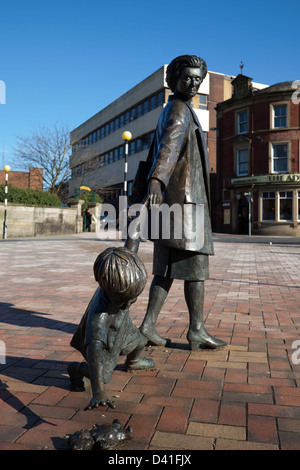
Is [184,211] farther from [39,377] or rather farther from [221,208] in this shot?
[221,208]

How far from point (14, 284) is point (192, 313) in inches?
167

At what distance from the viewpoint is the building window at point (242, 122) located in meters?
30.0

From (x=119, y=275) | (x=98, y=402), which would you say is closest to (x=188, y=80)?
(x=119, y=275)

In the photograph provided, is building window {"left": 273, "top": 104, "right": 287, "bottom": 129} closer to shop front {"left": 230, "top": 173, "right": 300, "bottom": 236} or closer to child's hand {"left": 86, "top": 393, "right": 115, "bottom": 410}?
shop front {"left": 230, "top": 173, "right": 300, "bottom": 236}

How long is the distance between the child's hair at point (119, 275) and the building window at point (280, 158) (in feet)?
91.1

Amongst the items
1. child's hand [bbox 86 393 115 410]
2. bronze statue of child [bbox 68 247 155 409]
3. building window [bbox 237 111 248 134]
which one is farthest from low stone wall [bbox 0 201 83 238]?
child's hand [bbox 86 393 115 410]

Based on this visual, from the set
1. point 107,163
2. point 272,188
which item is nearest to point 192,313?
point 272,188

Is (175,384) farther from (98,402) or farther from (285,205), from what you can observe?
(285,205)

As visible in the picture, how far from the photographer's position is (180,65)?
3.00 metres

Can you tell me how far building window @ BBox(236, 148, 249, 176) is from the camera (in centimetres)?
2986

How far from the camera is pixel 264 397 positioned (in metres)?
Answer: 2.30

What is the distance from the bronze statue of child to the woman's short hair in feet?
5.20

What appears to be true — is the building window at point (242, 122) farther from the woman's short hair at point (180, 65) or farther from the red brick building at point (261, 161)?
the woman's short hair at point (180, 65)
